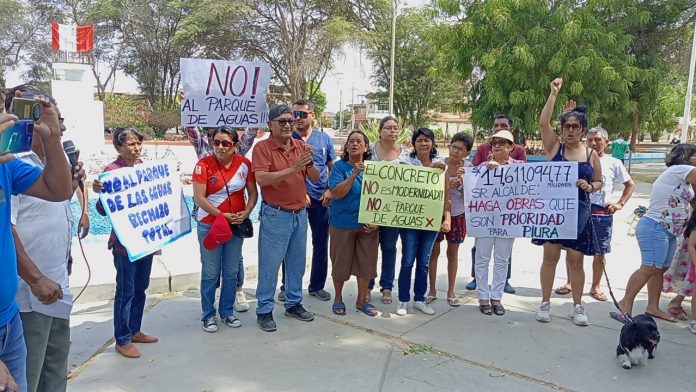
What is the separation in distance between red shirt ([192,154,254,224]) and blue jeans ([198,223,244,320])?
192 millimetres

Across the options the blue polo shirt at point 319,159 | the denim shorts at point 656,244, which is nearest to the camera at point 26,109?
the blue polo shirt at point 319,159

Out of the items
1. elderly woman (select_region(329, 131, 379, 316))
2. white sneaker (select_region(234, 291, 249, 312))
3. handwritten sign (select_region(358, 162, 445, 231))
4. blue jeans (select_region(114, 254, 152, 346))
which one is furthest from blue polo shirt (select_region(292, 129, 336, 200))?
blue jeans (select_region(114, 254, 152, 346))

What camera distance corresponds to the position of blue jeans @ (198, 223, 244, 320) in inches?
166

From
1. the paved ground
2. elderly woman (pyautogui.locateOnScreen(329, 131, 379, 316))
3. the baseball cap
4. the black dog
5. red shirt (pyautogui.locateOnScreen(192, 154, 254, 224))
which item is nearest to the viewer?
the paved ground

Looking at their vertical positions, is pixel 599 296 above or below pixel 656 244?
below

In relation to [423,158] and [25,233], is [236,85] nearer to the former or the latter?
[423,158]

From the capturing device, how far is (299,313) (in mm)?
4629

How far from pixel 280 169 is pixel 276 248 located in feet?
2.18

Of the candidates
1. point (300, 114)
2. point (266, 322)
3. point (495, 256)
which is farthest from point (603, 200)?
point (266, 322)

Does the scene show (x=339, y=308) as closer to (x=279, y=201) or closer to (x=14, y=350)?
(x=279, y=201)

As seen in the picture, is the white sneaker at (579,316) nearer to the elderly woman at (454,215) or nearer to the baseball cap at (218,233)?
the elderly woman at (454,215)

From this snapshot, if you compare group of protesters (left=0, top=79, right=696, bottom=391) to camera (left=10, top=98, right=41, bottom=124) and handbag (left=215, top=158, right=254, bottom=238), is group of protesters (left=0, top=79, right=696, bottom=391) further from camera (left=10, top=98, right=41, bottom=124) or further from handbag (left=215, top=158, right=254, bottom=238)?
camera (left=10, top=98, right=41, bottom=124)

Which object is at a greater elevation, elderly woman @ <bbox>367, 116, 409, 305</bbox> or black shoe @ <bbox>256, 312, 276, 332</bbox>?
elderly woman @ <bbox>367, 116, 409, 305</bbox>

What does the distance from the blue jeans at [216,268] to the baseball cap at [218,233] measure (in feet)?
0.40
